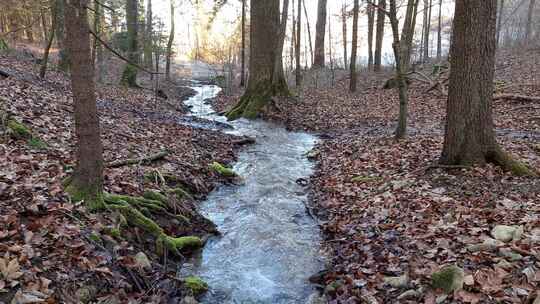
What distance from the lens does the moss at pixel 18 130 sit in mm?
6934

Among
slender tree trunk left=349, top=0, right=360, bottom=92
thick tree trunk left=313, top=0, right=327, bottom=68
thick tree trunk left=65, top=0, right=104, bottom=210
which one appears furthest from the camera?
thick tree trunk left=313, top=0, right=327, bottom=68

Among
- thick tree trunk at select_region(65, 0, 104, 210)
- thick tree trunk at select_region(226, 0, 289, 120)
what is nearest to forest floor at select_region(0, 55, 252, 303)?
thick tree trunk at select_region(65, 0, 104, 210)

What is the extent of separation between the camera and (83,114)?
199 inches

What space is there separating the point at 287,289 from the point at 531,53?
24315 mm

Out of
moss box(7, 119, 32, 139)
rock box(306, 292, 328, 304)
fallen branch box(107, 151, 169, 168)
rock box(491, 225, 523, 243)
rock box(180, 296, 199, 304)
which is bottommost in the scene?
rock box(306, 292, 328, 304)

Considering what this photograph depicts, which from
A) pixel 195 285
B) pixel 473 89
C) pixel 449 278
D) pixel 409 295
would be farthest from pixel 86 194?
pixel 473 89

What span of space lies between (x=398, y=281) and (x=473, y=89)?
388cm

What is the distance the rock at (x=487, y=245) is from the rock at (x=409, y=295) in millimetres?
868

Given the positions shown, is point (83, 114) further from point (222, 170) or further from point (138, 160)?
point (222, 170)

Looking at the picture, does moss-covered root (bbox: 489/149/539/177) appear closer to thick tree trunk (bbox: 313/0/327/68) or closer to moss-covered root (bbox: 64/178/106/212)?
moss-covered root (bbox: 64/178/106/212)

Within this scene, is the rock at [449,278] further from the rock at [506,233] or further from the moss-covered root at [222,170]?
the moss-covered root at [222,170]

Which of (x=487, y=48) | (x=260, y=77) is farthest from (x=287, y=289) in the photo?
(x=260, y=77)

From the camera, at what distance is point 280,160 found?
1115 centimetres

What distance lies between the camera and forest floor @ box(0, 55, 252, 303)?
13.1 ft
